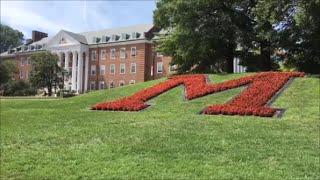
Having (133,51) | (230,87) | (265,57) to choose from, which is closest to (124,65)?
(133,51)

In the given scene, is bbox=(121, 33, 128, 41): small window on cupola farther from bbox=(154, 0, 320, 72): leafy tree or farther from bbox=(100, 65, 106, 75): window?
bbox=(154, 0, 320, 72): leafy tree

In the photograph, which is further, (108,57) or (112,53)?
(108,57)

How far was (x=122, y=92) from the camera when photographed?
27.3m

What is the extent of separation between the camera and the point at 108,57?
88.4 m

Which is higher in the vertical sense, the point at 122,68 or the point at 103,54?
the point at 103,54

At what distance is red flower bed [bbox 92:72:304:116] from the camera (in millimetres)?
19203

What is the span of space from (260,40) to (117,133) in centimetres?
2091

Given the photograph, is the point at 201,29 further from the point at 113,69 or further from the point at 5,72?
the point at 113,69

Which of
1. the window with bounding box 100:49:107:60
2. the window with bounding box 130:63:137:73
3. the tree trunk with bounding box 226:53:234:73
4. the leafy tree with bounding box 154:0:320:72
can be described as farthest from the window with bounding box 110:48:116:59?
the tree trunk with bounding box 226:53:234:73

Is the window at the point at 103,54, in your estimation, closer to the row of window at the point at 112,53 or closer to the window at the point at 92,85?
the row of window at the point at 112,53

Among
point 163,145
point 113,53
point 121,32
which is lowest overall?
point 163,145

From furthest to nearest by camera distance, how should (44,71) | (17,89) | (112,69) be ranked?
(112,69) < (44,71) < (17,89)

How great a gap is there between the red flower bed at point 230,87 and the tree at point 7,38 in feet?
299

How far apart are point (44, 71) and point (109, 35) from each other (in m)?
17.5
